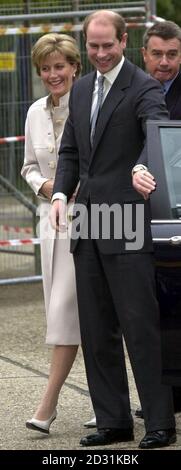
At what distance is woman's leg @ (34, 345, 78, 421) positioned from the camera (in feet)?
19.8

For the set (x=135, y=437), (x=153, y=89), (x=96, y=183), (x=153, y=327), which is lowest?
(x=135, y=437)

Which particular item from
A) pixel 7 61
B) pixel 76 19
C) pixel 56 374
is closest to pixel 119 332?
pixel 56 374

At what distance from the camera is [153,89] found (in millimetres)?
5578

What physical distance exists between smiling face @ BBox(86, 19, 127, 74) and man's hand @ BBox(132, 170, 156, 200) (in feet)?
2.10

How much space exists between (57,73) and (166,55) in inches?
25.8

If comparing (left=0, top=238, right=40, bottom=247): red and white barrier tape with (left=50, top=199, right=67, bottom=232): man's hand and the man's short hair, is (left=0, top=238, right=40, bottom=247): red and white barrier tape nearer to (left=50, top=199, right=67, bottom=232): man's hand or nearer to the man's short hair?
the man's short hair

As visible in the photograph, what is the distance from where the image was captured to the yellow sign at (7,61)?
10.5 meters

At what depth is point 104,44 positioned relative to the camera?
5582 millimetres

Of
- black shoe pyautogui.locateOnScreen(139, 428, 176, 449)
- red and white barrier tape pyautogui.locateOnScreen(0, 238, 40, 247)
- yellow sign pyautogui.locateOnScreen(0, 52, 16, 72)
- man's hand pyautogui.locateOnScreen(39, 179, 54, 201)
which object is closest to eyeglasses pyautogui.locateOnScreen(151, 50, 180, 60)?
man's hand pyautogui.locateOnScreen(39, 179, 54, 201)

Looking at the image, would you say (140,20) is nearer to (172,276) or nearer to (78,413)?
(78,413)

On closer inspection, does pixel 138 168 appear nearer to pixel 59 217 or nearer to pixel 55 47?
pixel 59 217

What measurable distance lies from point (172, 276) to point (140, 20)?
19.0 feet

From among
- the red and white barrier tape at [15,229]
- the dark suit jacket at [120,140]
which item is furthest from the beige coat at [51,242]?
the red and white barrier tape at [15,229]

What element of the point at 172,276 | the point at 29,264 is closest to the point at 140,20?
the point at 29,264
